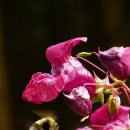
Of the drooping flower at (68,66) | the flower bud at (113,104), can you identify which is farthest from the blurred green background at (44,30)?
the flower bud at (113,104)

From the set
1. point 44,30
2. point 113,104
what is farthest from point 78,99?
point 44,30

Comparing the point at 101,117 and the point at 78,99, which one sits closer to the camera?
the point at 78,99

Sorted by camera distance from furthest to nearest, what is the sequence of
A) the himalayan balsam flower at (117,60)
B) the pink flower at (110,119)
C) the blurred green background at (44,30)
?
the blurred green background at (44,30) < the pink flower at (110,119) < the himalayan balsam flower at (117,60)

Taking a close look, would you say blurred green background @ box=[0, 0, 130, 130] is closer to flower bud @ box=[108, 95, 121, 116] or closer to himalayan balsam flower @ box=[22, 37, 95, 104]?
himalayan balsam flower @ box=[22, 37, 95, 104]

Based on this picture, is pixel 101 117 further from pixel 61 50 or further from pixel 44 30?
pixel 44 30

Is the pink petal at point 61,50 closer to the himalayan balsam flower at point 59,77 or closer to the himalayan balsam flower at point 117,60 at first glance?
the himalayan balsam flower at point 59,77

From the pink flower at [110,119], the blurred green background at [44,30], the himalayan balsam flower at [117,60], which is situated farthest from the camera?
the blurred green background at [44,30]
